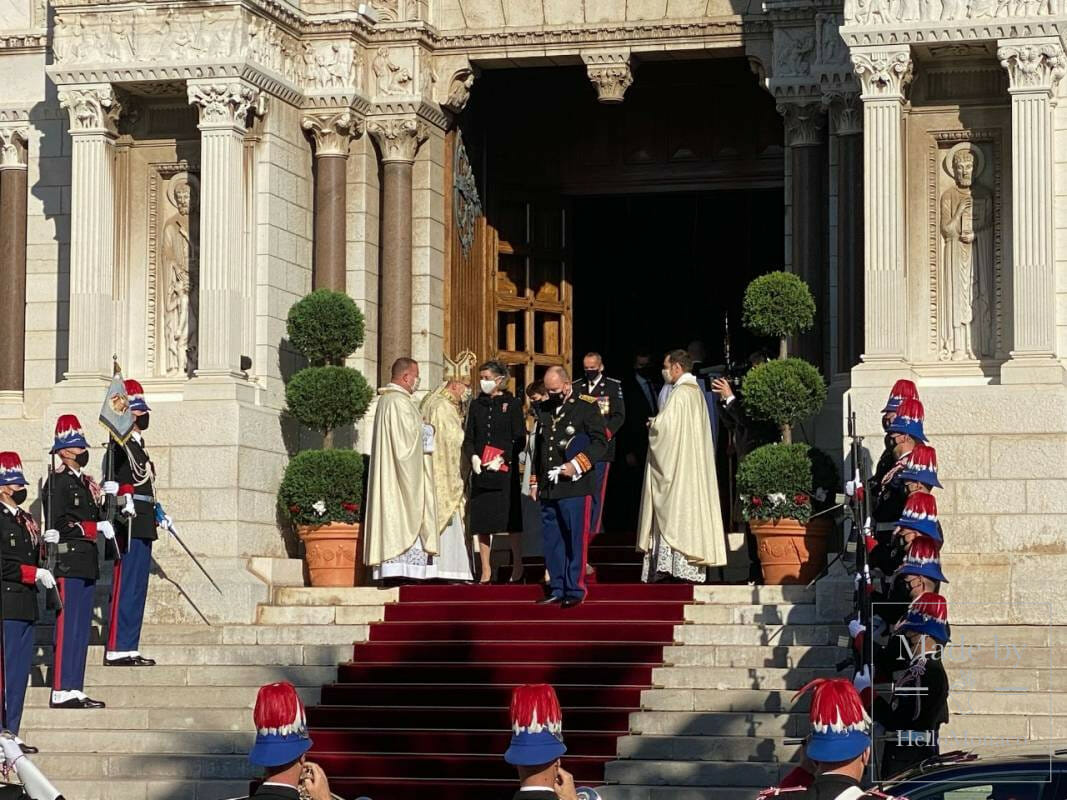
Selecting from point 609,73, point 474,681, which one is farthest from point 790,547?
point 609,73

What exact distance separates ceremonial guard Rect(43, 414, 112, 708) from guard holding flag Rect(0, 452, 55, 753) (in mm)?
419

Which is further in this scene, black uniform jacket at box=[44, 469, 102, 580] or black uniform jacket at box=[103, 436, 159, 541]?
black uniform jacket at box=[103, 436, 159, 541]

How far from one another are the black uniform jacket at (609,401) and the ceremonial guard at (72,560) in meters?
3.53

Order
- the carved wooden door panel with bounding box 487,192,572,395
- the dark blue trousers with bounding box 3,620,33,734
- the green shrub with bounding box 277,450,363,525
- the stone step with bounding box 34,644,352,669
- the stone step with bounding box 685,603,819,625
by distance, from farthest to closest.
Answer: the carved wooden door panel with bounding box 487,192,572,395 < the green shrub with bounding box 277,450,363,525 < the stone step with bounding box 34,644,352,669 < the stone step with bounding box 685,603,819,625 < the dark blue trousers with bounding box 3,620,33,734

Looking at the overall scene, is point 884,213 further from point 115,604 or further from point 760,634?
point 115,604

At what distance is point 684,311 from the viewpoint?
23.2 m

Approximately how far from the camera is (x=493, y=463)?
1708 centimetres

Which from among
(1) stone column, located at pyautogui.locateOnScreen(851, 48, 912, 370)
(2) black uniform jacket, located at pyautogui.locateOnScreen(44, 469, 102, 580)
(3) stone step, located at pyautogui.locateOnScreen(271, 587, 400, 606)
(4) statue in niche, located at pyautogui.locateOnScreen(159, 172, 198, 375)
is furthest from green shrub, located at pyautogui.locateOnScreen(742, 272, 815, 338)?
(2) black uniform jacket, located at pyautogui.locateOnScreen(44, 469, 102, 580)

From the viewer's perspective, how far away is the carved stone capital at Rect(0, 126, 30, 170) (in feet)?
63.1

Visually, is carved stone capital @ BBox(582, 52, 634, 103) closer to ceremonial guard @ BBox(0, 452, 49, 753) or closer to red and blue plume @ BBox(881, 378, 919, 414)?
red and blue plume @ BBox(881, 378, 919, 414)

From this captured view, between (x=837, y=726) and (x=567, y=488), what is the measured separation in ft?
27.2

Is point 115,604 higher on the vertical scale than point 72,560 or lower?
lower

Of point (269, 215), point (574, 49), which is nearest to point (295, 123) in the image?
point (269, 215)

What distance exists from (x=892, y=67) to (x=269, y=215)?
4.92m
